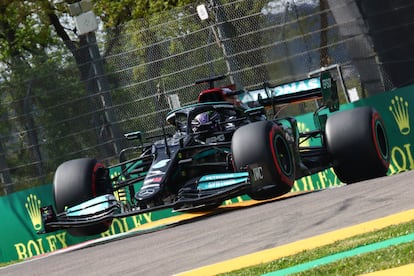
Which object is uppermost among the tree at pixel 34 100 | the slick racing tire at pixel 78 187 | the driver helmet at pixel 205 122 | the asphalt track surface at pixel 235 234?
the tree at pixel 34 100

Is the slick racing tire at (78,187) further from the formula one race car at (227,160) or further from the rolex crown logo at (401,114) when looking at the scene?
the rolex crown logo at (401,114)

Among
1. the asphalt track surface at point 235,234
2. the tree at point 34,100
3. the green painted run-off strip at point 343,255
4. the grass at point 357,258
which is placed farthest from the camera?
Result: the tree at point 34,100

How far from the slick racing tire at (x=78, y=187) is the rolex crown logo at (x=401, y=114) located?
402cm

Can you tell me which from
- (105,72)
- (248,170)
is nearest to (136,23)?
(105,72)

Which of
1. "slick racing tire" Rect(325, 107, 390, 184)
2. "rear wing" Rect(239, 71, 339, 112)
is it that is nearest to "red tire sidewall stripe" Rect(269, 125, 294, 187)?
"slick racing tire" Rect(325, 107, 390, 184)

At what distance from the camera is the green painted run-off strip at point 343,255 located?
689 cm

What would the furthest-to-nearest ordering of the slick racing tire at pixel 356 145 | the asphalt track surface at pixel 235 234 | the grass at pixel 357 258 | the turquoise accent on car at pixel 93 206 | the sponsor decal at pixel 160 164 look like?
1. the slick racing tire at pixel 356 145
2. the turquoise accent on car at pixel 93 206
3. the sponsor decal at pixel 160 164
4. the asphalt track surface at pixel 235 234
5. the grass at pixel 357 258

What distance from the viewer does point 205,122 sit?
43.5 feet

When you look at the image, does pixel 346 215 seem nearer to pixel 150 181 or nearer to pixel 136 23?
pixel 150 181

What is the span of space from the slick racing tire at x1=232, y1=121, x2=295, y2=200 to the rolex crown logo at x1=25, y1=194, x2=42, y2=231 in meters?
4.82

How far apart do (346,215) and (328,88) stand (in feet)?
15.8

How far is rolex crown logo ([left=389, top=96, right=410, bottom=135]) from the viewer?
49.6 feet

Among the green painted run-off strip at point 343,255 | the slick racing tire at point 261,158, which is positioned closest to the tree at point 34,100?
the slick racing tire at point 261,158

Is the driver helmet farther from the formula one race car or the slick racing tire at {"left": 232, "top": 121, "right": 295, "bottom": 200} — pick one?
the slick racing tire at {"left": 232, "top": 121, "right": 295, "bottom": 200}
